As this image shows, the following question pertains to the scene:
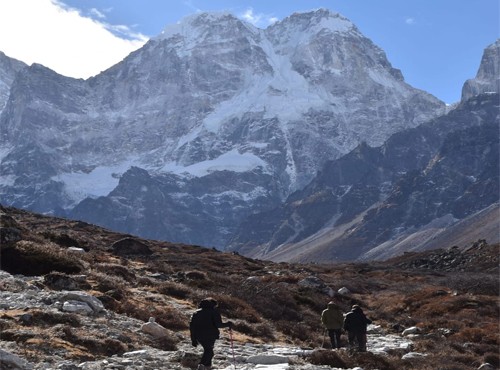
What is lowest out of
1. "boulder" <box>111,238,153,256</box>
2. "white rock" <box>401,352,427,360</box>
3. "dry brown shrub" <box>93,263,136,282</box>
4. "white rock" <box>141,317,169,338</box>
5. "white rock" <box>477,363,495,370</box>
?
"white rock" <box>477,363,495,370</box>

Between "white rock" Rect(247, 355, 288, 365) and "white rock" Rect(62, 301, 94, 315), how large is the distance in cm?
580

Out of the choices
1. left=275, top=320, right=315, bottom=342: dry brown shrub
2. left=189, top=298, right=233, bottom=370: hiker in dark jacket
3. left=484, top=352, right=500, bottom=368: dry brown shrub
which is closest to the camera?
left=189, top=298, right=233, bottom=370: hiker in dark jacket

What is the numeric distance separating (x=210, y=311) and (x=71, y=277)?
34.9 ft

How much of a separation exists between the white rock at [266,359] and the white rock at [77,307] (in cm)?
580

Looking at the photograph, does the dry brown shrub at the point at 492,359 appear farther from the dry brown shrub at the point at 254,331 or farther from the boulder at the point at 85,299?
the boulder at the point at 85,299

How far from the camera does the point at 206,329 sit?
1970 cm

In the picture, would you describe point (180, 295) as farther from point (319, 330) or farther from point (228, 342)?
point (228, 342)

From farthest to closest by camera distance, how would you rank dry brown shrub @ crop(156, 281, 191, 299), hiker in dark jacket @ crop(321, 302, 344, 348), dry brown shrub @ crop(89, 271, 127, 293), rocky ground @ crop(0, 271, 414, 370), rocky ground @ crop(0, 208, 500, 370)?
dry brown shrub @ crop(156, 281, 191, 299), dry brown shrub @ crop(89, 271, 127, 293), hiker in dark jacket @ crop(321, 302, 344, 348), rocky ground @ crop(0, 208, 500, 370), rocky ground @ crop(0, 271, 414, 370)

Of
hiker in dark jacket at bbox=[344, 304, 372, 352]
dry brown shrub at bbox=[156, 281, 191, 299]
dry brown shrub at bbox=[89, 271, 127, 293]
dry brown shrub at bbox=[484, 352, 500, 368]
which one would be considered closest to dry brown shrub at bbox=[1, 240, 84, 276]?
dry brown shrub at bbox=[89, 271, 127, 293]

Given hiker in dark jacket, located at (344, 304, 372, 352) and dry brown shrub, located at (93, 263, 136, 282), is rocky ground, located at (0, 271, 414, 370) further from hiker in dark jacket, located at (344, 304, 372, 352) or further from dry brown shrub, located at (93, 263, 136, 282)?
dry brown shrub, located at (93, 263, 136, 282)

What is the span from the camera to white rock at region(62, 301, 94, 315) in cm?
2297

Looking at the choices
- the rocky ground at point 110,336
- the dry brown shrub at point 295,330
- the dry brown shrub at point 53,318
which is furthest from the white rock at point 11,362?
the dry brown shrub at point 295,330

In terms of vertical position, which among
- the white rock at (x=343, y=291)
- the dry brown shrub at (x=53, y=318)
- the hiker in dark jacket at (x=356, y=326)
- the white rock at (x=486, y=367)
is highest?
the white rock at (x=343, y=291)

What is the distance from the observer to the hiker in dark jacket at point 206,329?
19328 millimetres
